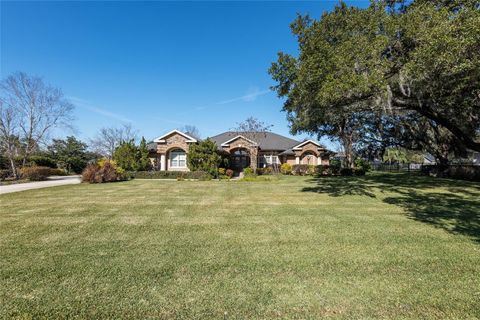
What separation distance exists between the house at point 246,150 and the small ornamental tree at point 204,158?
2.38 meters

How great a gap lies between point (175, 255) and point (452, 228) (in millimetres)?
7168

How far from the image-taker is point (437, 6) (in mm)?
9977

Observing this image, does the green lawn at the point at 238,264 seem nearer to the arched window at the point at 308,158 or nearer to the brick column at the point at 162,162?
the brick column at the point at 162,162

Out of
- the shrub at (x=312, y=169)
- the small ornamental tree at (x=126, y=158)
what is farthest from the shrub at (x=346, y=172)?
the small ornamental tree at (x=126, y=158)

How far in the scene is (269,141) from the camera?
32.2m

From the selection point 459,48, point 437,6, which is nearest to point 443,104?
point 437,6

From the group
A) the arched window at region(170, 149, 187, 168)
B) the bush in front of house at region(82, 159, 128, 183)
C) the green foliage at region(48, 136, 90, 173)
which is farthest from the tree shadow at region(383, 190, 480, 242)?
the green foliage at region(48, 136, 90, 173)

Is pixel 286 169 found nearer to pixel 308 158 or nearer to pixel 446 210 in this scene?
pixel 308 158

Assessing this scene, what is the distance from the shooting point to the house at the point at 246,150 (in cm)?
2542

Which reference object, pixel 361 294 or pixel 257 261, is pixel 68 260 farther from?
pixel 361 294

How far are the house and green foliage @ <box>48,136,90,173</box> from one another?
39.0ft

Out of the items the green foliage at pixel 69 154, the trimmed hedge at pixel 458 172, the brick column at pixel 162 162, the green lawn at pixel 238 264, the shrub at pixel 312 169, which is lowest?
the green lawn at pixel 238 264

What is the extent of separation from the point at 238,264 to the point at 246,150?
24559mm

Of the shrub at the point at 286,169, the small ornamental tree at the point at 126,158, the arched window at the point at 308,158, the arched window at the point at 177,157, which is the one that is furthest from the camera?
the arched window at the point at 308,158
